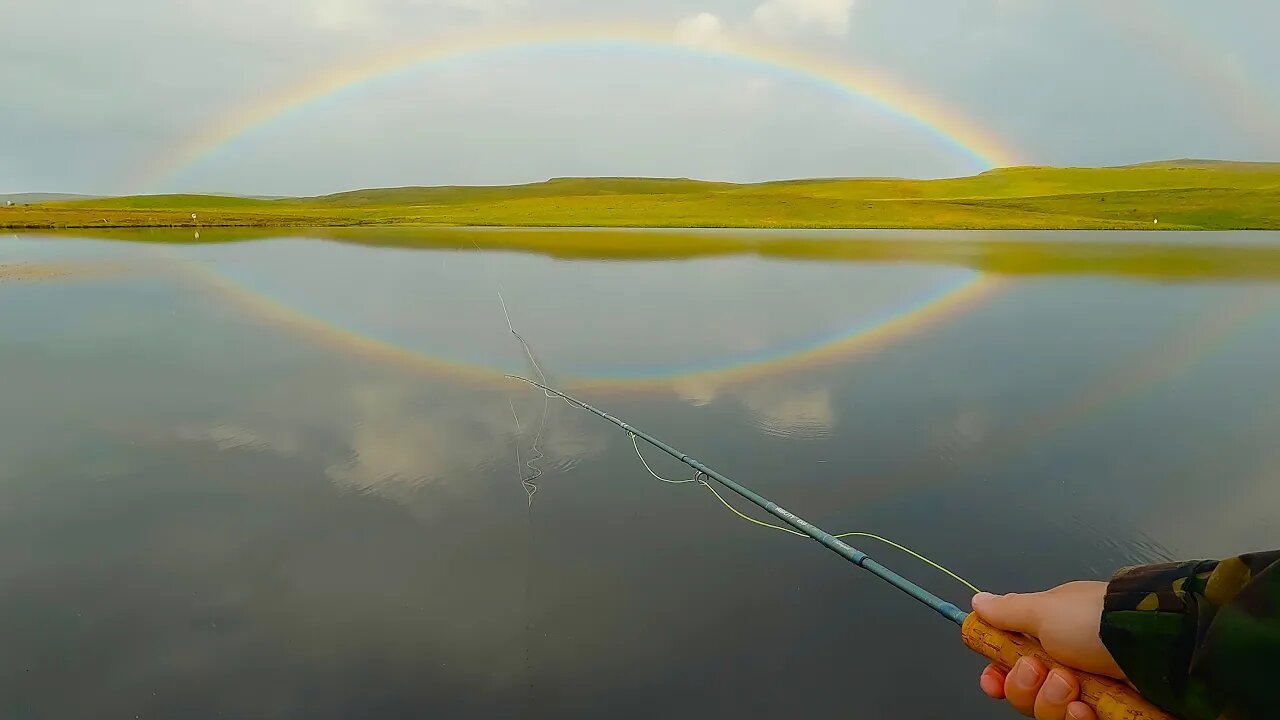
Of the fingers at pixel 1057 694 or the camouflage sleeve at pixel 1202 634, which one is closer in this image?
the camouflage sleeve at pixel 1202 634

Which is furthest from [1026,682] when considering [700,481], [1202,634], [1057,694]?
[700,481]

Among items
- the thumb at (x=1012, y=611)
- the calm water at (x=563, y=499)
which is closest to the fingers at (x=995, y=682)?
the thumb at (x=1012, y=611)

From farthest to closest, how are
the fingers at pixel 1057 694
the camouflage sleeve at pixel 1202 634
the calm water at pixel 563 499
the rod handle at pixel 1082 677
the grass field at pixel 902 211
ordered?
the grass field at pixel 902 211
the calm water at pixel 563 499
the fingers at pixel 1057 694
the rod handle at pixel 1082 677
the camouflage sleeve at pixel 1202 634

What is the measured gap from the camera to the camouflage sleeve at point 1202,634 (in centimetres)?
110

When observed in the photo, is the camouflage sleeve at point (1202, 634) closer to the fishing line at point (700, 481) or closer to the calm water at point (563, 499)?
the fishing line at point (700, 481)

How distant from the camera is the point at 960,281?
24.6m

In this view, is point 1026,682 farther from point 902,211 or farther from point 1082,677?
point 902,211

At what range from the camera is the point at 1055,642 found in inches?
59.4

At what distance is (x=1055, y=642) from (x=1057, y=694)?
0.46 feet

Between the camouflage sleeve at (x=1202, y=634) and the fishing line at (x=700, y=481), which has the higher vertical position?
the camouflage sleeve at (x=1202, y=634)

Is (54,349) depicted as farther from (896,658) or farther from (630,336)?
(896,658)

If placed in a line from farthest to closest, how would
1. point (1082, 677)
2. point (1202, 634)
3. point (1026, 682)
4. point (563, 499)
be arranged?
point (563, 499) → point (1026, 682) → point (1082, 677) → point (1202, 634)

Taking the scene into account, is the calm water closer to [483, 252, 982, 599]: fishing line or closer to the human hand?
[483, 252, 982, 599]: fishing line

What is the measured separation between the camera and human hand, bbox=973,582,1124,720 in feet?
4.70
